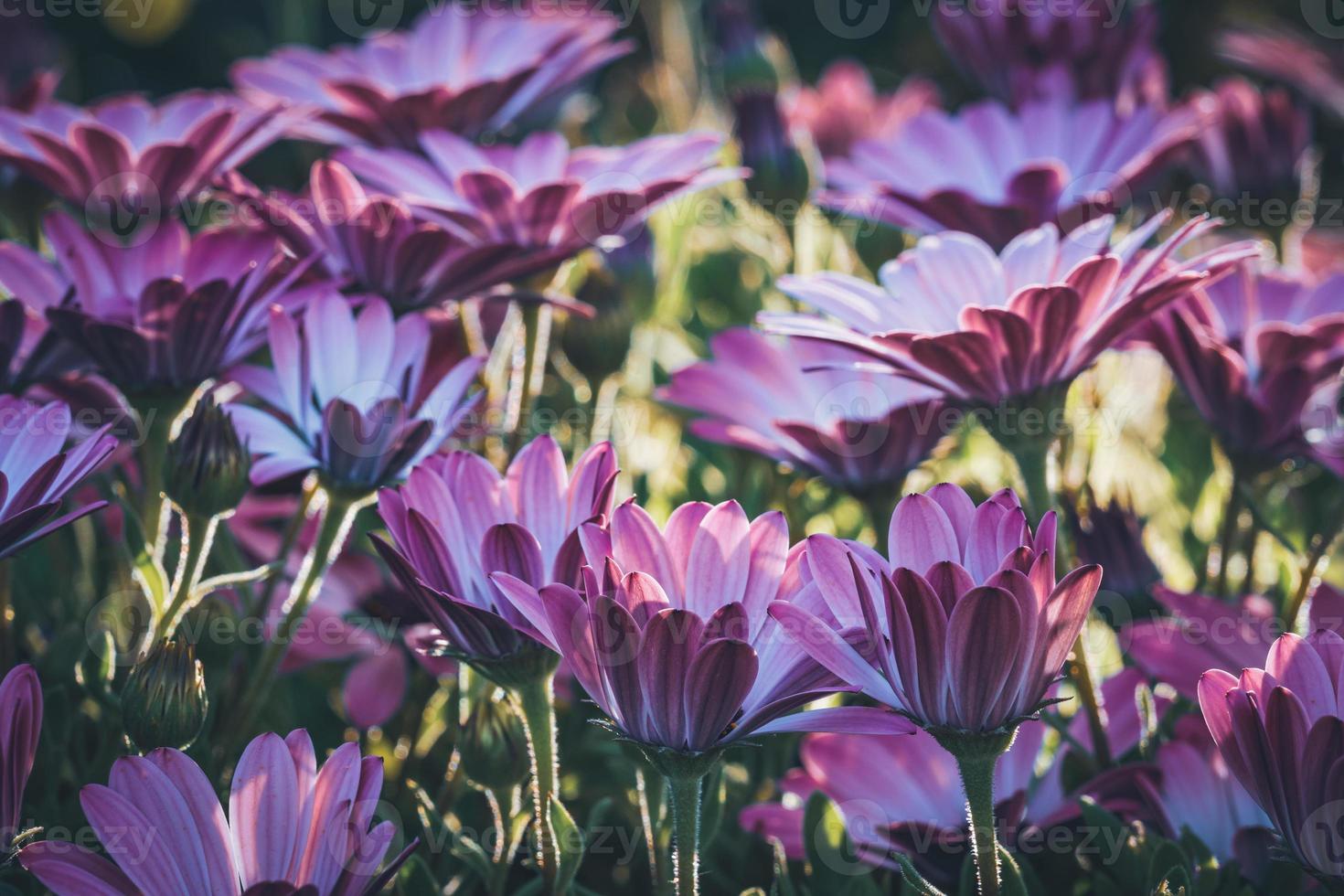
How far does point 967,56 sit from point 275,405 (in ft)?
3.37

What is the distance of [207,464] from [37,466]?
96 millimetres

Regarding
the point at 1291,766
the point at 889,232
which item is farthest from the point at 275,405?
the point at 889,232

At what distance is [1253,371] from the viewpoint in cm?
101

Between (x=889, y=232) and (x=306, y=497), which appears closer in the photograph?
(x=306, y=497)

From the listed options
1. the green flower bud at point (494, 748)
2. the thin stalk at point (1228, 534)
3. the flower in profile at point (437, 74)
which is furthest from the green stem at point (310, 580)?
the thin stalk at point (1228, 534)

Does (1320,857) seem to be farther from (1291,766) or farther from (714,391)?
(714,391)

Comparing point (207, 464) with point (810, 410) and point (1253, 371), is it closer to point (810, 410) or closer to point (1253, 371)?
point (810, 410)

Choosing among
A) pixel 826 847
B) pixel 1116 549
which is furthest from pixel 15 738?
pixel 1116 549

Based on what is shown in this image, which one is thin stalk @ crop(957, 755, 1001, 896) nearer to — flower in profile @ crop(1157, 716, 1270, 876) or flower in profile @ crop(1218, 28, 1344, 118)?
flower in profile @ crop(1157, 716, 1270, 876)

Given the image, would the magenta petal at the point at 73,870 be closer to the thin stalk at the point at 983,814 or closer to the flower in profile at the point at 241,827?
the flower in profile at the point at 241,827

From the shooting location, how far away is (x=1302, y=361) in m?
0.94

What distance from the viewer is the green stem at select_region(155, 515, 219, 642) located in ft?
2.70

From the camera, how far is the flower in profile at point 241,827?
2.16ft

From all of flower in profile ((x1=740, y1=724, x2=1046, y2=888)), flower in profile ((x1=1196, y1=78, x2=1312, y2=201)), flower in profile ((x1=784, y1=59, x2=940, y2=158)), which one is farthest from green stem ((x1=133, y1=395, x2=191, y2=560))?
flower in profile ((x1=1196, y1=78, x2=1312, y2=201))
